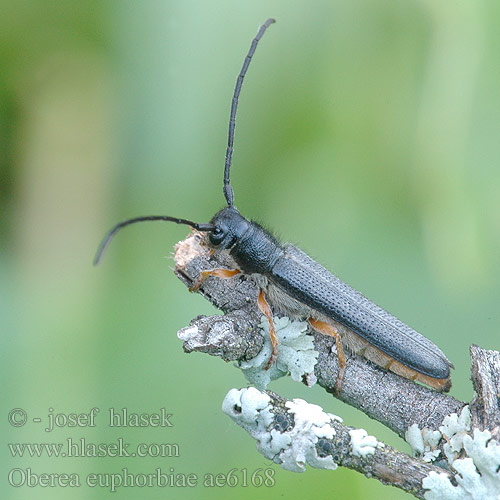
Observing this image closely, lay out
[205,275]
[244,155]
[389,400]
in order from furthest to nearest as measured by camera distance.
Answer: [244,155]
[205,275]
[389,400]

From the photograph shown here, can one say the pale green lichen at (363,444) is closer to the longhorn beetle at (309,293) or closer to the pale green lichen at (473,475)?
the pale green lichen at (473,475)

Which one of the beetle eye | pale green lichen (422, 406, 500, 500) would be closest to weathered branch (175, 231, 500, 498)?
pale green lichen (422, 406, 500, 500)

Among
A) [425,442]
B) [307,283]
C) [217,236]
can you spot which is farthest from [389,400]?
[217,236]

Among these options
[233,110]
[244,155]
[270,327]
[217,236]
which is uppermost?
[233,110]

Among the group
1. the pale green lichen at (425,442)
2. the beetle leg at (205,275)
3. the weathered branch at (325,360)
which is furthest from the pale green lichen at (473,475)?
the beetle leg at (205,275)

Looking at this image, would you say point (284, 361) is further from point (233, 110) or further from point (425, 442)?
point (233, 110)

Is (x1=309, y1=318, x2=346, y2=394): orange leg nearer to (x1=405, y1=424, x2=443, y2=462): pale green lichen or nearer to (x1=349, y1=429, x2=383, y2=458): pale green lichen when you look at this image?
(x1=405, y1=424, x2=443, y2=462): pale green lichen
